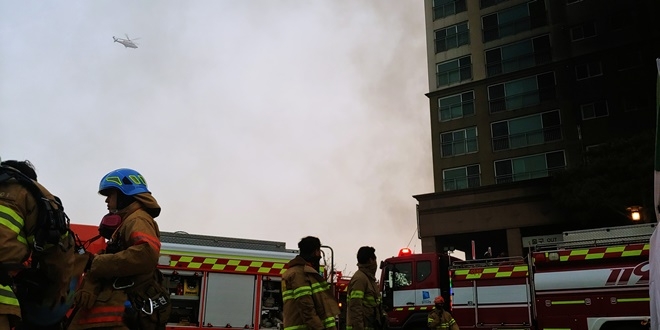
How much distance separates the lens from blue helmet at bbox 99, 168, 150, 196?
3812mm

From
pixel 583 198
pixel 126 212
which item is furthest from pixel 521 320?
pixel 583 198

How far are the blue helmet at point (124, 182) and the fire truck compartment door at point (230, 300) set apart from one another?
5188 mm

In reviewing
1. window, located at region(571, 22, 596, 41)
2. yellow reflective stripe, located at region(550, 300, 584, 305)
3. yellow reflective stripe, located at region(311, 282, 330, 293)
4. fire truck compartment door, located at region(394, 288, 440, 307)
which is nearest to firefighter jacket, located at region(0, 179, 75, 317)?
yellow reflective stripe, located at region(311, 282, 330, 293)

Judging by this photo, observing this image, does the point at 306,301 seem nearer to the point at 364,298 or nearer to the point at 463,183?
the point at 364,298

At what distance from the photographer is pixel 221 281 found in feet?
29.2

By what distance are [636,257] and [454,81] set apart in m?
23.6

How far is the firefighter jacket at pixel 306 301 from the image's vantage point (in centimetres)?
514

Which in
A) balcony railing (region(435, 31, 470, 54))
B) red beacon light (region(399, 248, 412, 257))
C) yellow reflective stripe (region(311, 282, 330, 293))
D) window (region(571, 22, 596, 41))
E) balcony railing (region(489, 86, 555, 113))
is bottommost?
yellow reflective stripe (region(311, 282, 330, 293))

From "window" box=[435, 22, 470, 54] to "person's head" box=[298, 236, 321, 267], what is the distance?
2831 centimetres

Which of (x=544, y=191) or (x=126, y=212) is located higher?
(x=544, y=191)

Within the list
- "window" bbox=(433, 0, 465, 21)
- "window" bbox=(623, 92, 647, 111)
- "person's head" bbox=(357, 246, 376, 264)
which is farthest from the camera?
"window" bbox=(433, 0, 465, 21)

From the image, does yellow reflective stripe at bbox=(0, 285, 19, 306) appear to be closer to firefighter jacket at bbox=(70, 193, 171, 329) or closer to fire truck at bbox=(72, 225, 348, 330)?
firefighter jacket at bbox=(70, 193, 171, 329)

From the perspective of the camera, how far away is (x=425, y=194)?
2883cm

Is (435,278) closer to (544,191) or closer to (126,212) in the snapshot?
(126,212)
